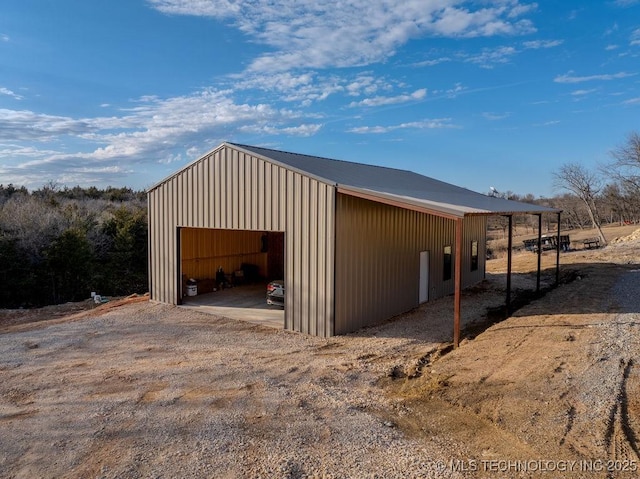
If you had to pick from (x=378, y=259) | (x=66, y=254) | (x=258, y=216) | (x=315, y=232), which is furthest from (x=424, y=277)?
(x=66, y=254)

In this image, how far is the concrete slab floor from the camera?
11.3 metres

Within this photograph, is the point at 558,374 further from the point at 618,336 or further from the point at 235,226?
the point at 235,226

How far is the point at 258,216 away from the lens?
35.7ft

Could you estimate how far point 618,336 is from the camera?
875cm

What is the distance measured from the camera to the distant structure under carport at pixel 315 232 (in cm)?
968

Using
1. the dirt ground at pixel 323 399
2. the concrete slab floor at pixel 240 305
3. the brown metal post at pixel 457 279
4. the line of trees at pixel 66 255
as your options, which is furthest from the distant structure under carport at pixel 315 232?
the line of trees at pixel 66 255

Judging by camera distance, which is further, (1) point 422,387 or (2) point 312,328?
(2) point 312,328

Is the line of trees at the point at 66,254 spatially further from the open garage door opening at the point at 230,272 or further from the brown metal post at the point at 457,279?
the brown metal post at the point at 457,279

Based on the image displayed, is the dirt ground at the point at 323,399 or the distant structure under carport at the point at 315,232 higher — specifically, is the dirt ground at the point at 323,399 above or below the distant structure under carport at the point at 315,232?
below

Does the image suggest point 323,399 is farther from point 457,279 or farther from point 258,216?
point 258,216

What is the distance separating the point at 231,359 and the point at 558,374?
538cm

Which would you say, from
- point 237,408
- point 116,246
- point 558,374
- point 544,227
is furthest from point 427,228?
point 544,227

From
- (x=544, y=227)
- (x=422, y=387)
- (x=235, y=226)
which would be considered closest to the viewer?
(x=422, y=387)

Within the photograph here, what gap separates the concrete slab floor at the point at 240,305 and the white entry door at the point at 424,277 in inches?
168
